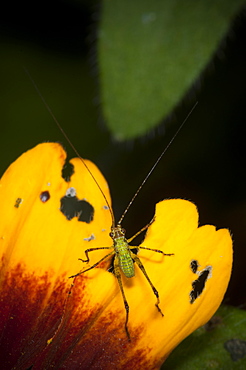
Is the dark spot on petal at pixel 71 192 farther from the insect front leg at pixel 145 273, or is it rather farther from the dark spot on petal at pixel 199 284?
the dark spot on petal at pixel 199 284

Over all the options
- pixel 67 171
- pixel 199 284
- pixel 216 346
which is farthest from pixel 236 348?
pixel 67 171

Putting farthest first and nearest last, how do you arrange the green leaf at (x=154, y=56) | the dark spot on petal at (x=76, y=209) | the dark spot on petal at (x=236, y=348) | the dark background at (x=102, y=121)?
1. the dark background at (x=102, y=121)
2. the green leaf at (x=154, y=56)
3. the dark spot on petal at (x=76, y=209)
4. the dark spot on petal at (x=236, y=348)

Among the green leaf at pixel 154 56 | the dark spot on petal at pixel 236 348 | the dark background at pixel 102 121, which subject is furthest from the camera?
the dark background at pixel 102 121

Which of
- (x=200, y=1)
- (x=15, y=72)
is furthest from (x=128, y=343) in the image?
(x=15, y=72)

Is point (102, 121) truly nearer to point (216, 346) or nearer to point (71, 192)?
point (71, 192)

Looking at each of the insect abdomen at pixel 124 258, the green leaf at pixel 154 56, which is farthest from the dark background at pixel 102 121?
the insect abdomen at pixel 124 258
